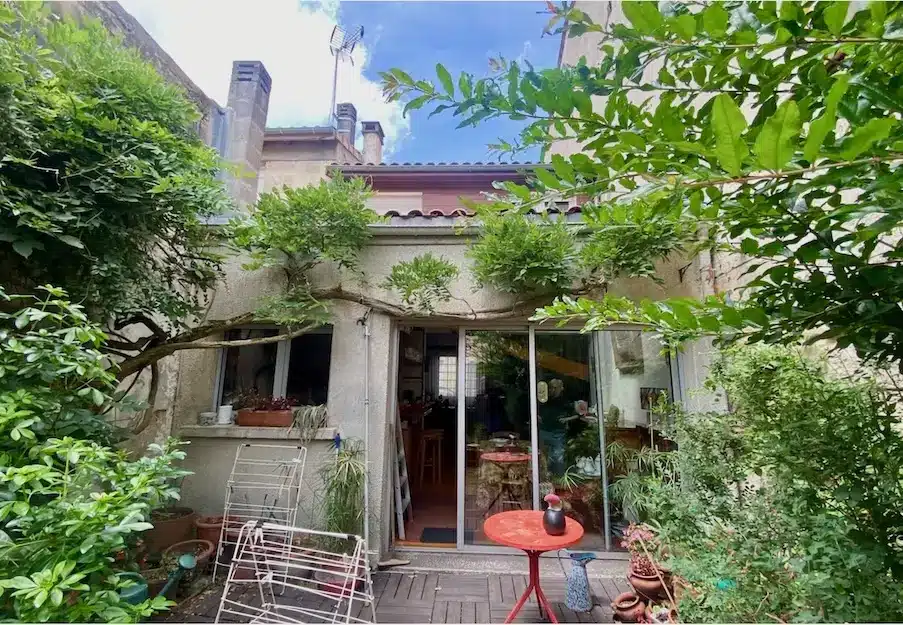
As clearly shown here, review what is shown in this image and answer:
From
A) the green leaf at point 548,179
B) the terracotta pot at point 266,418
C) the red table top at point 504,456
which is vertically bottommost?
the red table top at point 504,456

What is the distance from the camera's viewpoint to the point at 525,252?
3967 millimetres

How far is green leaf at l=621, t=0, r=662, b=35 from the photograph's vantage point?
2.62ft

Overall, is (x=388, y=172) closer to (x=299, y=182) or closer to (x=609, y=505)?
(x=299, y=182)

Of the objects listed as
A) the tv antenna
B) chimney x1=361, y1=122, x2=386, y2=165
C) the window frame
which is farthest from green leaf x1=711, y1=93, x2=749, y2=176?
chimney x1=361, y1=122, x2=386, y2=165

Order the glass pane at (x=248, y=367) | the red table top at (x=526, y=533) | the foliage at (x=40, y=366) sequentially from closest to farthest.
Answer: the foliage at (x=40, y=366) → the red table top at (x=526, y=533) → the glass pane at (x=248, y=367)

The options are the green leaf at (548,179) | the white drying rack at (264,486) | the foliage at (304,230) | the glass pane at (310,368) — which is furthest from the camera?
the glass pane at (310,368)

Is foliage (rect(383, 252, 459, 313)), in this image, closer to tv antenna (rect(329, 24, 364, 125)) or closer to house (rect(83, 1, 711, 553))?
house (rect(83, 1, 711, 553))

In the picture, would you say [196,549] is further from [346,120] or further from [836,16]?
[346,120]

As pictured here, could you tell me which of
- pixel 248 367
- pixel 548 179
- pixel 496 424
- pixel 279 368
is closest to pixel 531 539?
pixel 496 424

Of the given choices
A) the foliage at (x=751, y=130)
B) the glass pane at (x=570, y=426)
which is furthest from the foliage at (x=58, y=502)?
the glass pane at (x=570, y=426)

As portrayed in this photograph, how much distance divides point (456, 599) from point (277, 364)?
3248 millimetres

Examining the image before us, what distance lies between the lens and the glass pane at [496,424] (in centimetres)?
453

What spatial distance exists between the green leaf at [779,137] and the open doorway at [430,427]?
14.1 ft

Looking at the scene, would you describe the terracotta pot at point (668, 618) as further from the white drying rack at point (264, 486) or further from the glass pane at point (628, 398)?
the white drying rack at point (264, 486)
